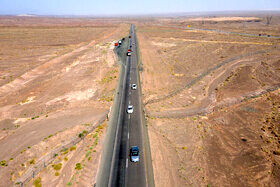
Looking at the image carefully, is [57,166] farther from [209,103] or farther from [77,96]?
[209,103]

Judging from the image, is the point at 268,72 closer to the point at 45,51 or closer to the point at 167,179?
the point at 167,179

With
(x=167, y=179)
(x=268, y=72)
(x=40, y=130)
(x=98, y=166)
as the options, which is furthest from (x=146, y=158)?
(x=268, y=72)

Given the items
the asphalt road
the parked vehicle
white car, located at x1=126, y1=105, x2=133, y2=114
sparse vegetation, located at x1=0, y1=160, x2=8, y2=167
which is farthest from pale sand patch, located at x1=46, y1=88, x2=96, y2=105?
the parked vehicle

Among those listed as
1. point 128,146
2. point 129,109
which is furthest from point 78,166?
point 129,109

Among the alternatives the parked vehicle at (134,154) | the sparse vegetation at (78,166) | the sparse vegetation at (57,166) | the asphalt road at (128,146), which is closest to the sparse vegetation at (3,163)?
the sparse vegetation at (57,166)

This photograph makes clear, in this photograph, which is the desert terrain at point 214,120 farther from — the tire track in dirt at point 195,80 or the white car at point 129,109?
the white car at point 129,109

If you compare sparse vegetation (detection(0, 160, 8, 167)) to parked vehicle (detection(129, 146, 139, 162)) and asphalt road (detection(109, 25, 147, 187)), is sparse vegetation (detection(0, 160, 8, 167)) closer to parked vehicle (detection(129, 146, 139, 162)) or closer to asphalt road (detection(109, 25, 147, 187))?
asphalt road (detection(109, 25, 147, 187))
